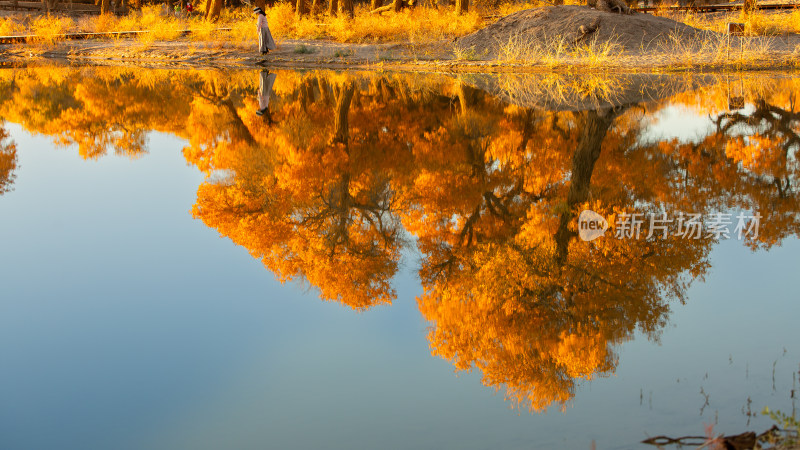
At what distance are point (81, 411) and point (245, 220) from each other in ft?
15.0

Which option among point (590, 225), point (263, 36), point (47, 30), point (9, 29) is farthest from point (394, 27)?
point (590, 225)

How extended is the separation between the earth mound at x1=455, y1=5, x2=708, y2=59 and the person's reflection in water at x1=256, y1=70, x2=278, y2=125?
7049 mm

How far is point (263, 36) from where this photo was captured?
29.7m

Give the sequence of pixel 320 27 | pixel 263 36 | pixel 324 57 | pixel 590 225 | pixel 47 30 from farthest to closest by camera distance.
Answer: pixel 47 30 < pixel 320 27 < pixel 263 36 < pixel 324 57 < pixel 590 225

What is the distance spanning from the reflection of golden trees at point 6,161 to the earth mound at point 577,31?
1635cm

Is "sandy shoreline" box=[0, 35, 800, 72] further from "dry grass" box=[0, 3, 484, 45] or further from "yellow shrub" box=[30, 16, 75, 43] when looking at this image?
"dry grass" box=[0, 3, 484, 45]

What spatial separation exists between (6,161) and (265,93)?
8.02 meters

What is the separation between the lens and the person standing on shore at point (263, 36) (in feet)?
95.2

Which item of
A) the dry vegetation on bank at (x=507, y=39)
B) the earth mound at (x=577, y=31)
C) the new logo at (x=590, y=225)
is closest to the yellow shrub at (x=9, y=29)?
the dry vegetation on bank at (x=507, y=39)

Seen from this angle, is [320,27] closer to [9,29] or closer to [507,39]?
[507,39]

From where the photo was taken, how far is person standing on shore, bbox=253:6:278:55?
95.2 ft

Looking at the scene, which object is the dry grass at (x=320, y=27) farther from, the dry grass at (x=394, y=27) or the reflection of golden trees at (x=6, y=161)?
the reflection of golden trees at (x=6, y=161)

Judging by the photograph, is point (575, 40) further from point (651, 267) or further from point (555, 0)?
point (651, 267)

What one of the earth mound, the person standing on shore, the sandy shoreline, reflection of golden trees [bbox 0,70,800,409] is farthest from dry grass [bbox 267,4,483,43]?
reflection of golden trees [bbox 0,70,800,409]
